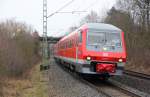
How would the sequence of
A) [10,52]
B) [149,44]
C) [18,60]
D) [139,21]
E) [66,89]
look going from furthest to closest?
[139,21] → [149,44] → [18,60] → [10,52] → [66,89]

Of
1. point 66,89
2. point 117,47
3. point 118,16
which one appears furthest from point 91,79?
point 118,16

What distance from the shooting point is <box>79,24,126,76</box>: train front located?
1769cm

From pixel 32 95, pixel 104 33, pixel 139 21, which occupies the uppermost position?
pixel 139 21

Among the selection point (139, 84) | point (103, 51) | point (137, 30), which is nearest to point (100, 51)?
point (103, 51)

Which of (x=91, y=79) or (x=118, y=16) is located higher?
(x=118, y=16)

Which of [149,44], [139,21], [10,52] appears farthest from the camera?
[139,21]

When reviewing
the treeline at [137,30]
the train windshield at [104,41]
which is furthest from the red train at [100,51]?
the treeline at [137,30]

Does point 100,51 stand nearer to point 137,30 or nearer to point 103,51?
point 103,51

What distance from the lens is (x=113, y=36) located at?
61.8ft

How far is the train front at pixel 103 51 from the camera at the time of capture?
17688 millimetres

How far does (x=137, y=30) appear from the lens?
3731cm

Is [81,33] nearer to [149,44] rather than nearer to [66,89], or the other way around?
[66,89]

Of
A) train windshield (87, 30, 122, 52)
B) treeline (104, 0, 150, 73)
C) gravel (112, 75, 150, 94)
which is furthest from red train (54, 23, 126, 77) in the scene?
treeline (104, 0, 150, 73)

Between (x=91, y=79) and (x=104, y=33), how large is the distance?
406cm
